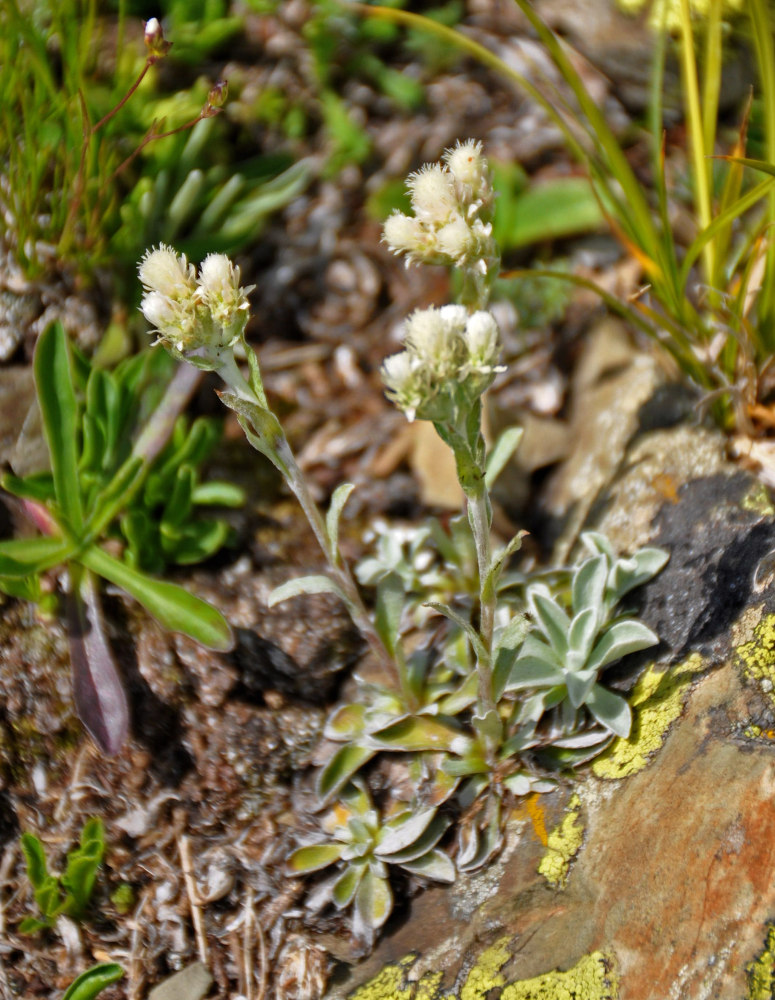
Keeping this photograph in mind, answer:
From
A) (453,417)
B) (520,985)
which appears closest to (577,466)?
(453,417)

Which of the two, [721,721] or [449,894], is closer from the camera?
[721,721]

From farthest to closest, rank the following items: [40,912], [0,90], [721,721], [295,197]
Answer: [295,197] → [0,90] → [40,912] → [721,721]

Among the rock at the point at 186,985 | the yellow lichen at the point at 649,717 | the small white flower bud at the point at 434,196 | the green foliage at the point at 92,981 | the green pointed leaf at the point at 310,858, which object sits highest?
the small white flower bud at the point at 434,196

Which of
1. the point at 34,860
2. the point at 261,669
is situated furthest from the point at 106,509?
the point at 34,860

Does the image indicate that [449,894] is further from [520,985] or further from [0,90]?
[0,90]

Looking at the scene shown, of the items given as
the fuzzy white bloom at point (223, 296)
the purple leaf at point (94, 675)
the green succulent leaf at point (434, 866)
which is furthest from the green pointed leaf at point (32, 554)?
the green succulent leaf at point (434, 866)

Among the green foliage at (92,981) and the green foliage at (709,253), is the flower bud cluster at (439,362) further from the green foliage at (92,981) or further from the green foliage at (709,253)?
the green foliage at (92,981)

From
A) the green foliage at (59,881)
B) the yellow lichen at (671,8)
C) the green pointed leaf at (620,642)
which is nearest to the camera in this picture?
the green pointed leaf at (620,642)
